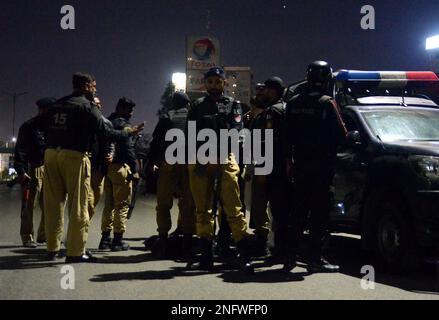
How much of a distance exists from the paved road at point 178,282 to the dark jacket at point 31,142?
139cm

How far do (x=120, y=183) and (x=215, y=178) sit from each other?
1.94 m

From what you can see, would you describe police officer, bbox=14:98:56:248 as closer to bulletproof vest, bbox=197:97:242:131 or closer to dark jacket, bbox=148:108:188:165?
dark jacket, bbox=148:108:188:165

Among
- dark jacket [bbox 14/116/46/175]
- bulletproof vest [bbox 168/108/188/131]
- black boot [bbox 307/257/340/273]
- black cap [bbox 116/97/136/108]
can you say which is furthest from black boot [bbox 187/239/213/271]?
dark jacket [bbox 14/116/46/175]

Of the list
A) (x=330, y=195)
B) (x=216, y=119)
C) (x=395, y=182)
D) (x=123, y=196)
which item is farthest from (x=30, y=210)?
(x=395, y=182)

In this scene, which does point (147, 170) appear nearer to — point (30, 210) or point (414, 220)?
point (30, 210)

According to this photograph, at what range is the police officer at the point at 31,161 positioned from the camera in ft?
25.5

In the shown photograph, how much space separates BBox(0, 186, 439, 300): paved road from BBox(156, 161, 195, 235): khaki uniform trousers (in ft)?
1.66

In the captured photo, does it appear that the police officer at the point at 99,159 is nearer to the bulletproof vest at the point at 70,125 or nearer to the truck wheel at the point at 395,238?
the bulletproof vest at the point at 70,125

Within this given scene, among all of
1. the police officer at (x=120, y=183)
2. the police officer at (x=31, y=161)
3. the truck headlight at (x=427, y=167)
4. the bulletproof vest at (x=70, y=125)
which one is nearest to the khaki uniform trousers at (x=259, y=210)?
the police officer at (x=120, y=183)

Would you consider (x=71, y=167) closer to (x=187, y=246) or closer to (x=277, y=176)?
(x=187, y=246)

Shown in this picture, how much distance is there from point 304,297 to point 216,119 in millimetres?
2063

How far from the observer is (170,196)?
24.0ft

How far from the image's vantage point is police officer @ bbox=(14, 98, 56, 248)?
776cm

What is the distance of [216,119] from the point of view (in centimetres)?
596
